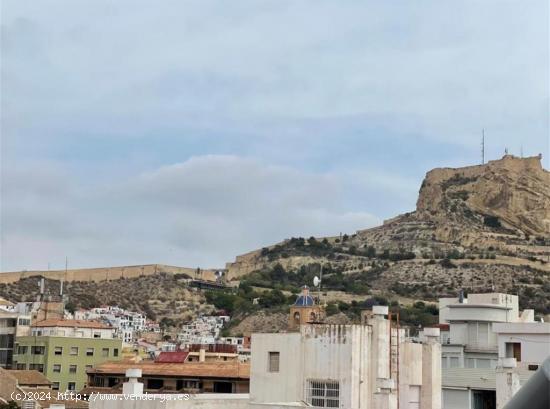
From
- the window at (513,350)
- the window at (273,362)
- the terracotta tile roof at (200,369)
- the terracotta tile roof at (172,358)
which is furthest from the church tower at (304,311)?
the terracotta tile roof at (172,358)

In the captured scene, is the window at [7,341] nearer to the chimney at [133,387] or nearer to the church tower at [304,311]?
the church tower at [304,311]

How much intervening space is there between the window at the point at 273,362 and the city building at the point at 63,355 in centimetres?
3678

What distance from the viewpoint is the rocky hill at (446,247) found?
110 metres

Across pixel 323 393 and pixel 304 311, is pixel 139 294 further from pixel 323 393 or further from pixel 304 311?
pixel 323 393

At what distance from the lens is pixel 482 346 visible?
3894 cm

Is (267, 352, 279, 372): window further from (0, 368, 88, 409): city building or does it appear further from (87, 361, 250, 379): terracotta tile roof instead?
(87, 361, 250, 379): terracotta tile roof

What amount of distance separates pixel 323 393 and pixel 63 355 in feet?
131

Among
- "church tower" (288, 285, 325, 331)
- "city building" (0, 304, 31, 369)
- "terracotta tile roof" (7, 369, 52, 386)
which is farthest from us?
"city building" (0, 304, 31, 369)

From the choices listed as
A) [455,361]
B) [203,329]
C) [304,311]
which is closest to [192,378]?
[455,361]

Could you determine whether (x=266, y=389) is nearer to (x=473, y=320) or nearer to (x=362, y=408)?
(x=362, y=408)

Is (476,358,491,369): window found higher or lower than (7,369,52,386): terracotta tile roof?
higher

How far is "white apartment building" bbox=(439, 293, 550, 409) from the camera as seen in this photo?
30.9 metres

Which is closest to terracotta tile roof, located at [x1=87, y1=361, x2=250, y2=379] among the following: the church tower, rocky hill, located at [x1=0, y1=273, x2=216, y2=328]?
the church tower

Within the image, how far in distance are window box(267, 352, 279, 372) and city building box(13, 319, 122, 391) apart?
36777 millimetres
